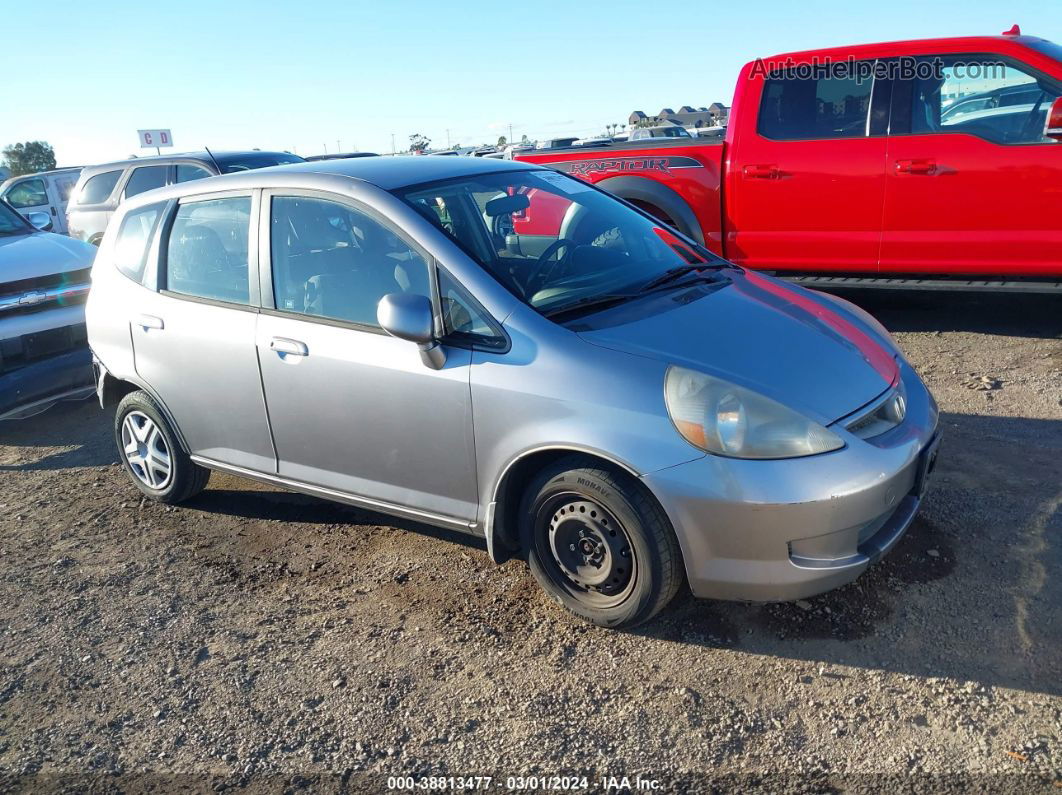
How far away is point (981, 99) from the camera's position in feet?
20.3

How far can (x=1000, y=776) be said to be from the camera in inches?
97.7

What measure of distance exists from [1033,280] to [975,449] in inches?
86.3

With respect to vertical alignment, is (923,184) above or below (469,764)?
above

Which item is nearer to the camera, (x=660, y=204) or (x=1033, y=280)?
(x=1033, y=280)

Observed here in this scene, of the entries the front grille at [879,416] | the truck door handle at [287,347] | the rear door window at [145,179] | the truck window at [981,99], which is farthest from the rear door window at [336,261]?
the rear door window at [145,179]

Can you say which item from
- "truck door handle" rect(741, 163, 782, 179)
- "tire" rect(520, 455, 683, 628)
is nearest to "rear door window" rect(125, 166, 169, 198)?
"truck door handle" rect(741, 163, 782, 179)

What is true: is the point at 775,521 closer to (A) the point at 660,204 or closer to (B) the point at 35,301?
(A) the point at 660,204

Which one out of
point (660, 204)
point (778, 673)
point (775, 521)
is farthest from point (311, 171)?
point (660, 204)

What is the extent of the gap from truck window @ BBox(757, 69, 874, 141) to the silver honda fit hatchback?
9.27 feet

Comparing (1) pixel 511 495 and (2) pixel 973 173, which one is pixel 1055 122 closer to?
(2) pixel 973 173

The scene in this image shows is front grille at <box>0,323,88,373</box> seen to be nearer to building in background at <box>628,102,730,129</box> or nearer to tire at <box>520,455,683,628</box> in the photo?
tire at <box>520,455,683,628</box>

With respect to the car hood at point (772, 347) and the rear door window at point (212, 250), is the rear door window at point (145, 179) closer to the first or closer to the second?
the rear door window at point (212, 250)

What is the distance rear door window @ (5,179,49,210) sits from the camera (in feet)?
55.5

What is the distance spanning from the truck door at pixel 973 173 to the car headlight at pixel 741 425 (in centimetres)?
392
